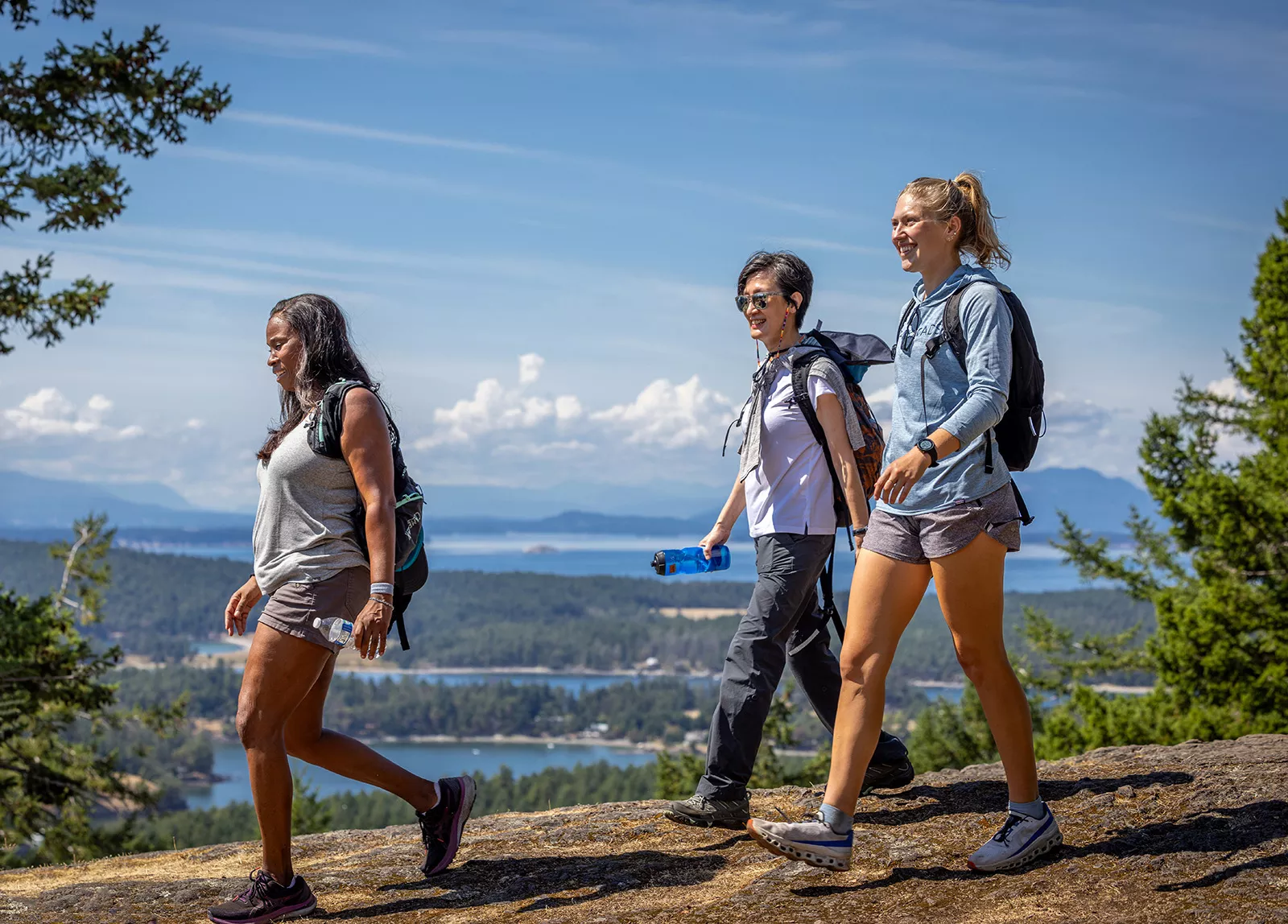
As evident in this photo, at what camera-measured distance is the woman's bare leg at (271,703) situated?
379cm

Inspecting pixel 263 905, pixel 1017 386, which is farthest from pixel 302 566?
pixel 1017 386

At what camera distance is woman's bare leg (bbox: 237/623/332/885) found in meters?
3.79

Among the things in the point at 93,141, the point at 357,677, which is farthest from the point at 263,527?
the point at 357,677

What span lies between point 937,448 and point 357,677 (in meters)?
166

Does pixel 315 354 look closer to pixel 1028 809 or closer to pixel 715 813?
pixel 715 813

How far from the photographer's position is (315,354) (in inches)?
158

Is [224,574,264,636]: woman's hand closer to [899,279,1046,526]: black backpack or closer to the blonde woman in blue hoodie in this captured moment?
the blonde woman in blue hoodie

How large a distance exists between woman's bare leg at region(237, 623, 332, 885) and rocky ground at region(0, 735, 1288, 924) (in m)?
0.50

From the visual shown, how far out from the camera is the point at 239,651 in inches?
7392

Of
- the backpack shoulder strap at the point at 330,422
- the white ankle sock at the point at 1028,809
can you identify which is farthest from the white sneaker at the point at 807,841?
the backpack shoulder strap at the point at 330,422

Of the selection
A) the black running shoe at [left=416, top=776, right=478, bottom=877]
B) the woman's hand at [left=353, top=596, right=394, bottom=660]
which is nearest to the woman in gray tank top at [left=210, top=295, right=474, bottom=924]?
the woman's hand at [left=353, top=596, right=394, bottom=660]

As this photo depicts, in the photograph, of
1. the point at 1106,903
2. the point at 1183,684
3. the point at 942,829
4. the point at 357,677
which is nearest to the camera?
the point at 1106,903

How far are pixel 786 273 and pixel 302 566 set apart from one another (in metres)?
2.17

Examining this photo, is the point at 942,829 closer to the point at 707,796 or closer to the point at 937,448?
the point at 707,796
